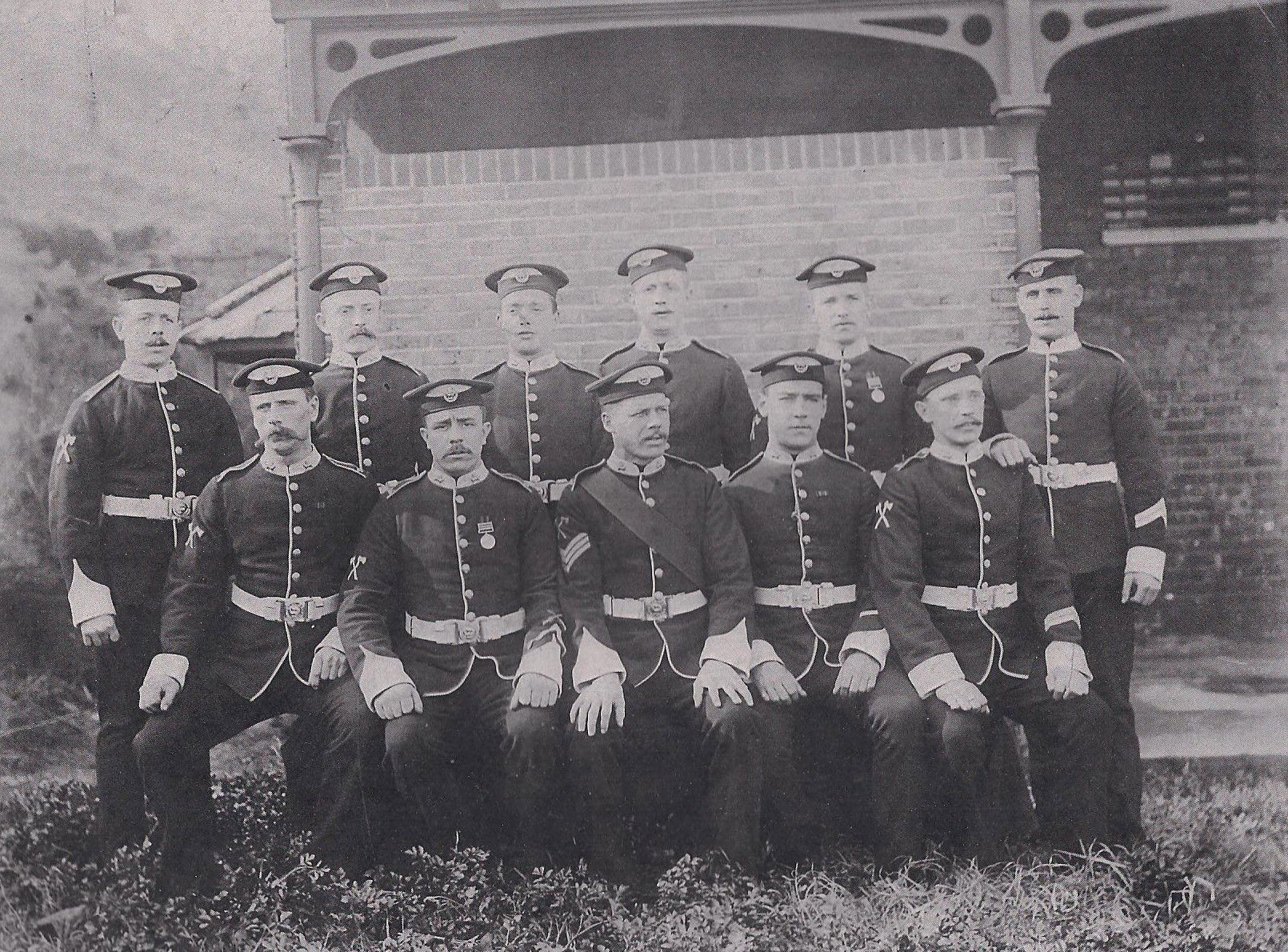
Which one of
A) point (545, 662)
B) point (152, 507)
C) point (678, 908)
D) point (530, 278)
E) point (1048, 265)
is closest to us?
point (678, 908)

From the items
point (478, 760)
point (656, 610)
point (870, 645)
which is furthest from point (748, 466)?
point (478, 760)

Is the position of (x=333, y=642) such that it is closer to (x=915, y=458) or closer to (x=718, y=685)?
(x=718, y=685)

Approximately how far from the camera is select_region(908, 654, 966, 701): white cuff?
3.59 metres

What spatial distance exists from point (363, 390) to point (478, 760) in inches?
53.2

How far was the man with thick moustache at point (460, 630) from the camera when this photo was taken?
11.6ft

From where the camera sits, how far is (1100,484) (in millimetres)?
3926

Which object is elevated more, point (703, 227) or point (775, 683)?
point (703, 227)

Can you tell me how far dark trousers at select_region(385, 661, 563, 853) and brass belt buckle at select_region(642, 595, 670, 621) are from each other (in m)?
0.41

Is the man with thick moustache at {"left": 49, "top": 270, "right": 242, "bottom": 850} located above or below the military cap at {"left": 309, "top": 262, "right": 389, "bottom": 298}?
below

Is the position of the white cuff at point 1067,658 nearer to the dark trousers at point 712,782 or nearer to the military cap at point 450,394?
the dark trousers at point 712,782

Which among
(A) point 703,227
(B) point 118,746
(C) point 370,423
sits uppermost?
(A) point 703,227

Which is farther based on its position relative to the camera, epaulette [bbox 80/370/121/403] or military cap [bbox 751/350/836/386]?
epaulette [bbox 80/370/121/403]

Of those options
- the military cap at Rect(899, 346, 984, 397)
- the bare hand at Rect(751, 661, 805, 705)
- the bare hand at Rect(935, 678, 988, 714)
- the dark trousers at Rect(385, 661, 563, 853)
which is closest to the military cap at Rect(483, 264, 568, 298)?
the military cap at Rect(899, 346, 984, 397)

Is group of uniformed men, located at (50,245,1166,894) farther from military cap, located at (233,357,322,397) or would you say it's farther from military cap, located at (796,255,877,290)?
military cap, located at (796,255,877,290)
